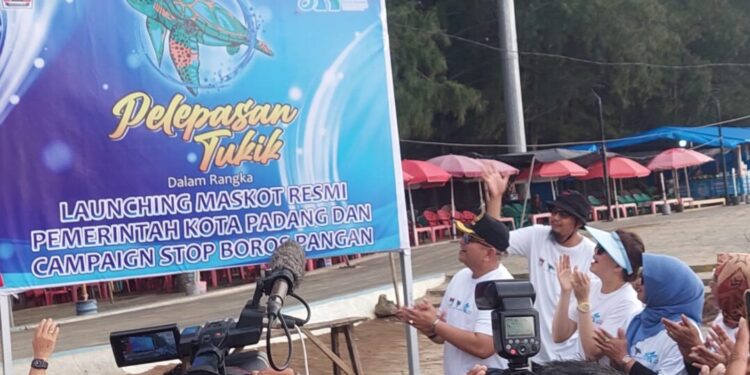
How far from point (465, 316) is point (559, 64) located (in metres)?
28.7

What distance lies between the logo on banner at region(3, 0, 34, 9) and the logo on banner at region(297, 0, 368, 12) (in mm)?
1374

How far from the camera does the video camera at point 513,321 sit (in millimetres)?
2584

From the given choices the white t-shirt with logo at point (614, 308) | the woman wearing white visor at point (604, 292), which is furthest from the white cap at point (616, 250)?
the white t-shirt with logo at point (614, 308)

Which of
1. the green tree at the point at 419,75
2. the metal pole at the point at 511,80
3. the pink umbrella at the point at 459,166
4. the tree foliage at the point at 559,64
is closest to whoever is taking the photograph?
the pink umbrella at the point at 459,166

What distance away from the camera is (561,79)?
3169cm

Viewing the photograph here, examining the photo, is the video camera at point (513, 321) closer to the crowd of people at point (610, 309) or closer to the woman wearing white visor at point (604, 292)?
the crowd of people at point (610, 309)

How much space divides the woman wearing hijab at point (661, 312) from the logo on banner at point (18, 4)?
10.3ft

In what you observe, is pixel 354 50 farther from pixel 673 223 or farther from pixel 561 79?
A: pixel 561 79

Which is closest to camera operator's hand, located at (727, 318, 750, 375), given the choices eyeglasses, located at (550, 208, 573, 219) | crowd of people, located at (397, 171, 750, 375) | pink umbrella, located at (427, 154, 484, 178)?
crowd of people, located at (397, 171, 750, 375)

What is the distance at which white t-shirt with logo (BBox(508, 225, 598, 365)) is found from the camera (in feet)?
15.8

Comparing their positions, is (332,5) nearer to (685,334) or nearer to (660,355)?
(660,355)

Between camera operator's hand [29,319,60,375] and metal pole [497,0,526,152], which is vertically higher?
→ metal pole [497,0,526,152]

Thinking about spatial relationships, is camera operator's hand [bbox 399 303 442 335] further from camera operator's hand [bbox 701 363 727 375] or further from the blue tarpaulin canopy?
the blue tarpaulin canopy

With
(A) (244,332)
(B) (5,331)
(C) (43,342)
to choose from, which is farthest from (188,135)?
(A) (244,332)
